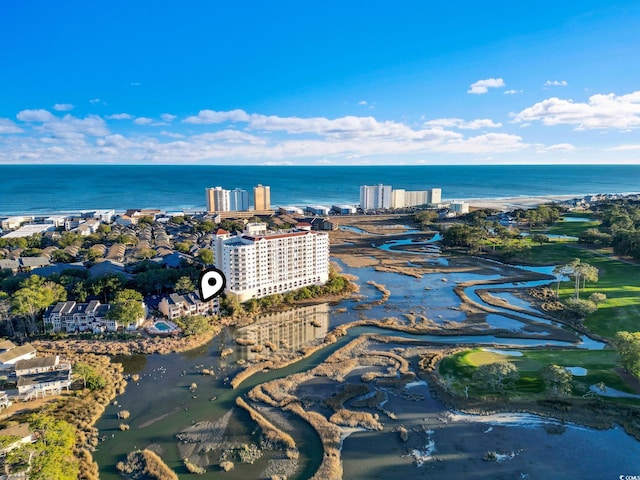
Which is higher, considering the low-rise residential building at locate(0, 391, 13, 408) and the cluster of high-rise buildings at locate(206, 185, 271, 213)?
the cluster of high-rise buildings at locate(206, 185, 271, 213)

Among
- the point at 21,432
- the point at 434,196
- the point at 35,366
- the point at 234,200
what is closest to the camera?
the point at 21,432

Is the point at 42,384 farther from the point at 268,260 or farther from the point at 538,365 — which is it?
the point at 538,365

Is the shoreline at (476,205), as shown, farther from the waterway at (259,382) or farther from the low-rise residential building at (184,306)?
the waterway at (259,382)

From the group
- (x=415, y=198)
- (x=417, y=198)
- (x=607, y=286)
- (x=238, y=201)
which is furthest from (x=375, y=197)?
(x=607, y=286)

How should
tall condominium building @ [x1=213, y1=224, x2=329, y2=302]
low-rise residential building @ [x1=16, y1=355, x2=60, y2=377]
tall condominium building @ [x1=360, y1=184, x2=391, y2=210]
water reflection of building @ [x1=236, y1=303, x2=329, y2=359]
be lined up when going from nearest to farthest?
low-rise residential building @ [x1=16, y1=355, x2=60, y2=377] < water reflection of building @ [x1=236, y1=303, x2=329, y2=359] < tall condominium building @ [x1=213, y1=224, x2=329, y2=302] < tall condominium building @ [x1=360, y1=184, x2=391, y2=210]

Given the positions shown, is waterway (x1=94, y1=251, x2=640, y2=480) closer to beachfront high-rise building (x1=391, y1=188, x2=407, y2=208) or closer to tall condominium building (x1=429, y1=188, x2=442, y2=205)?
beachfront high-rise building (x1=391, y1=188, x2=407, y2=208)

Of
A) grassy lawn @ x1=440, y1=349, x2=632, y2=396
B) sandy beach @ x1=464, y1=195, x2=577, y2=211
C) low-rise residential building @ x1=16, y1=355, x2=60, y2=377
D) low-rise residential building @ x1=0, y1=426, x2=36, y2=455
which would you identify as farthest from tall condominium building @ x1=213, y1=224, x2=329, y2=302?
sandy beach @ x1=464, y1=195, x2=577, y2=211

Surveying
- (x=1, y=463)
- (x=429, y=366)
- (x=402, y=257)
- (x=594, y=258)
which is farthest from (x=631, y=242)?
(x=1, y=463)
